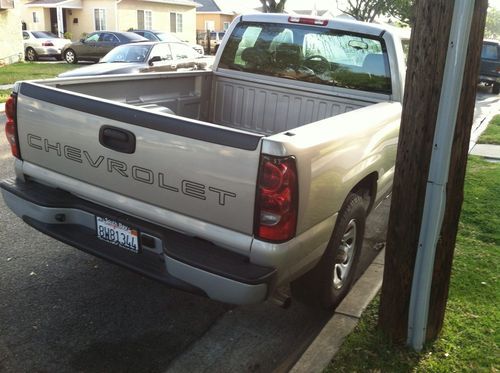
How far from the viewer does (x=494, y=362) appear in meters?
3.01

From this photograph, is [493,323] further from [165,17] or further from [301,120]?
[165,17]

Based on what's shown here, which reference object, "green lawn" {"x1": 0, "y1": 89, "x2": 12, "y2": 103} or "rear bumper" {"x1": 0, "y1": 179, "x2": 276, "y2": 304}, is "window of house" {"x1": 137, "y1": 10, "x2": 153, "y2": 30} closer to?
"green lawn" {"x1": 0, "y1": 89, "x2": 12, "y2": 103}

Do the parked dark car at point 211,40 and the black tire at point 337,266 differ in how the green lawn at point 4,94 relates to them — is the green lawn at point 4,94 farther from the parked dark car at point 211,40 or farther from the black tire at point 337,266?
the parked dark car at point 211,40

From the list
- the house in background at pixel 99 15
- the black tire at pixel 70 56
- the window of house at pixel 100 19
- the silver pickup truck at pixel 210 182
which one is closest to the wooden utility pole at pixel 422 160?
the silver pickup truck at pixel 210 182

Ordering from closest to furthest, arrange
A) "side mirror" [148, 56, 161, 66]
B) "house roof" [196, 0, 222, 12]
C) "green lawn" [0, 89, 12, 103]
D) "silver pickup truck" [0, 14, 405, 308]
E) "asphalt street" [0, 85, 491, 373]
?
"silver pickup truck" [0, 14, 405, 308] < "asphalt street" [0, 85, 491, 373] < "side mirror" [148, 56, 161, 66] < "green lawn" [0, 89, 12, 103] < "house roof" [196, 0, 222, 12]

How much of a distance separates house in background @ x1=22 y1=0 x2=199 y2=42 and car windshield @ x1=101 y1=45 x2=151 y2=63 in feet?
86.2

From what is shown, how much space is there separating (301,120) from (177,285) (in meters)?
2.51

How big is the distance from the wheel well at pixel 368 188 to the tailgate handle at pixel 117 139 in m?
1.56

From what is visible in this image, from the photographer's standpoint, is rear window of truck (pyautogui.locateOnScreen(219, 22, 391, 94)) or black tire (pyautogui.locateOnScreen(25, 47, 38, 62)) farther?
black tire (pyautogui.locateOnScreen(25, 47, 38, 62))

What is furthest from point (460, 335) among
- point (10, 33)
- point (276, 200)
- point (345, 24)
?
point (10, 33)

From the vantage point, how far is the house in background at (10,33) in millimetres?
20062

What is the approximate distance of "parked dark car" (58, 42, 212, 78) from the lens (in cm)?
1120

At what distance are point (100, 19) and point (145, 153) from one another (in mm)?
37485

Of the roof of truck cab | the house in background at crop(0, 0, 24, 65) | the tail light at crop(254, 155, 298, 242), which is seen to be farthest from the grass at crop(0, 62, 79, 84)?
the tail light at crop(254, 155, 298, 242)
